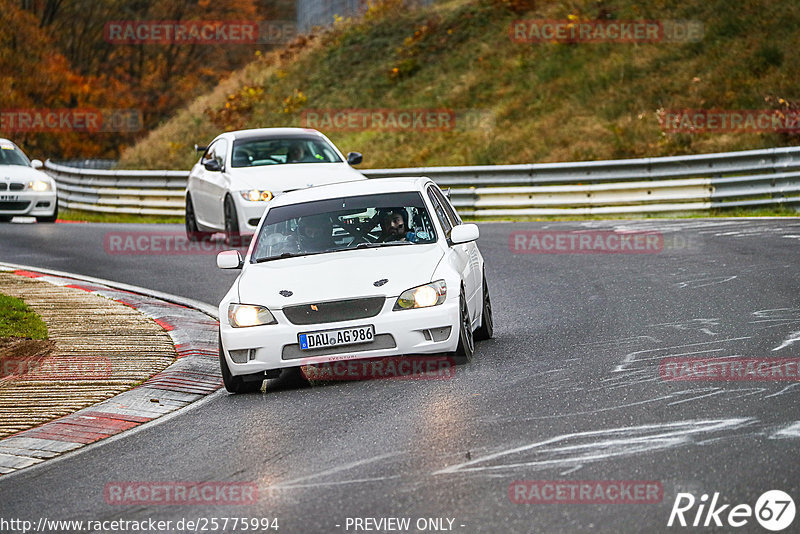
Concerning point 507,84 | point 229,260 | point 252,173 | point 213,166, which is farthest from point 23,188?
point 507,84

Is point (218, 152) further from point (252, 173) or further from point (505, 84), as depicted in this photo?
point (505, 84)

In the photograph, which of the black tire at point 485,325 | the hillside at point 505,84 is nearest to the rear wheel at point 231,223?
the black tire at point 485,325

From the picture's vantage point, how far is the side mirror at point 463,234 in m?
9.99

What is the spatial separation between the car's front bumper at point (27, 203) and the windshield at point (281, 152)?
6.99m

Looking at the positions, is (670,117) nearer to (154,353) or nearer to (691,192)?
(691,192)

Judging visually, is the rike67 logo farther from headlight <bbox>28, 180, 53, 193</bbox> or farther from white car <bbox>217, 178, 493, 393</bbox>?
headlight <bbox>28, 180, 53, 193</bbox>

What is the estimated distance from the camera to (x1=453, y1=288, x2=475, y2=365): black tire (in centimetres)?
942

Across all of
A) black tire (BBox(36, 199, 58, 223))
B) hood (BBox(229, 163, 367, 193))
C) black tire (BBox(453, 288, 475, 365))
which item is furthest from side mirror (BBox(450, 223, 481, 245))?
black tire (BBox(36, 199, 58, 223))

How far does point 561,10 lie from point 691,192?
17.9 meters

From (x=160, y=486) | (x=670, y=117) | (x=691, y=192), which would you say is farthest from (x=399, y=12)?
(x=160, y=486)

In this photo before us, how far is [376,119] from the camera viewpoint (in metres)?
38.8

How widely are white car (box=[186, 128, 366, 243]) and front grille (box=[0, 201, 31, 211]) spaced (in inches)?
221

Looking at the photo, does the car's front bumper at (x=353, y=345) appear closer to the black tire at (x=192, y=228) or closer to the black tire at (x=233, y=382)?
the black tire at (x=233, y=382)

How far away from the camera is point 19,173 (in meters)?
23.8
